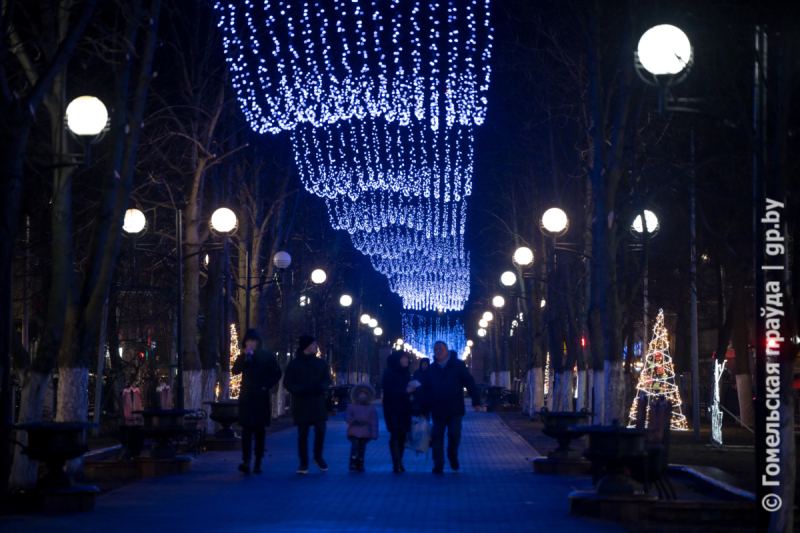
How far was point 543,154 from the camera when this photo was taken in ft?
113

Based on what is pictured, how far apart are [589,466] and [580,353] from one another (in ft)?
45.3

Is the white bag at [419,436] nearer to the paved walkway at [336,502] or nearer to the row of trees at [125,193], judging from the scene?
the paved walkway at [336,502]

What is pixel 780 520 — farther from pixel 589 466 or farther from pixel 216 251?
pixel 216 251

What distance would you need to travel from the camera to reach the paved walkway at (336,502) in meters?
10.7

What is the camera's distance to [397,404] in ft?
57.3

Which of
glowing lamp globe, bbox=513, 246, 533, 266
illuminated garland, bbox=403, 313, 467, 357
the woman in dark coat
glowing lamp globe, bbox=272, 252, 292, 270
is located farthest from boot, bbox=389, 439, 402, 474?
illuminated garland, bbox=403, 313, 467, 357

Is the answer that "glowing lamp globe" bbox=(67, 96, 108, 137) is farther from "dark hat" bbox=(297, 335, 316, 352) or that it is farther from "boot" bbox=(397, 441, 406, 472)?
"boot" bbox=(397, 441, 406, 472)

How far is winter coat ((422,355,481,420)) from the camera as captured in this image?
1689 cm

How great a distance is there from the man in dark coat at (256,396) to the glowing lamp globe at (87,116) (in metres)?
5.04

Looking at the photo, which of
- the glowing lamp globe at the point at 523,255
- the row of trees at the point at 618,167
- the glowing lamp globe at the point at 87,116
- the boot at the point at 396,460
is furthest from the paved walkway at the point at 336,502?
the glowing lamp globe at the point at 523,255

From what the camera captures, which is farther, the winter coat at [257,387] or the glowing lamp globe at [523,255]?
the glowing lamp globe at [523,255]

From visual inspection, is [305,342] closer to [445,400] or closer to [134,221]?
→ [445,400]

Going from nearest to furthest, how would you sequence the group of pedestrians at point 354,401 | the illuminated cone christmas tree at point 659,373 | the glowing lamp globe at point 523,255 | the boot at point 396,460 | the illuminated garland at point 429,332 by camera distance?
the group of pedestrians at point 354,401
the boot at point 396,460
the glowing lamp globe at point 523,255
the illuminated cone christmas tree at point 659,373
the illuminated garland at point 429,332

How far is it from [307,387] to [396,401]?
1.67 m
